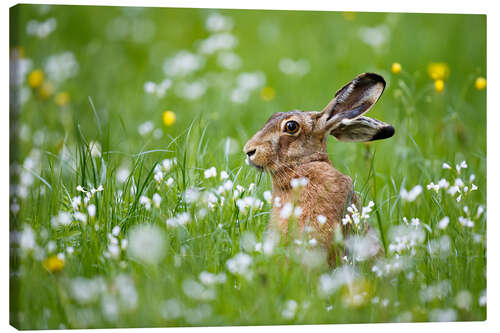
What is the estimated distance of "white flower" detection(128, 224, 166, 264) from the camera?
207 inches

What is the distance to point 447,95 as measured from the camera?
6.53 m

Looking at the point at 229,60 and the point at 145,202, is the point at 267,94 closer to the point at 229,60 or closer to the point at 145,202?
the point at 229,60

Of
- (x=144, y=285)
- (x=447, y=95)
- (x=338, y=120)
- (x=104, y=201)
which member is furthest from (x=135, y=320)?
(x=447, y=95)

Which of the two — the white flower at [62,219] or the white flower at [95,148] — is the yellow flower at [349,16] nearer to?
the white flower at [95,148]

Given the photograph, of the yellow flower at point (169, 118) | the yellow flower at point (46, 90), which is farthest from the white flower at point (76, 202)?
the yellow flower at point (169, 118)

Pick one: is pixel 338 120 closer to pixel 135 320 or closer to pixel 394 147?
pixel 394 147

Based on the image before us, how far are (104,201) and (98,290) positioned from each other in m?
0.66

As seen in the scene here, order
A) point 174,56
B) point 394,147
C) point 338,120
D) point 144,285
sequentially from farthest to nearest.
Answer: point 174,56, point 394,147, point 338,120, point 144,285

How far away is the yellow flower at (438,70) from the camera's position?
6.38 meters

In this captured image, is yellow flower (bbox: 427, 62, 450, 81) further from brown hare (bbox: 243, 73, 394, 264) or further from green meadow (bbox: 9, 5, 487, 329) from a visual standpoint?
→ brown hare (bbox: 243, 73, 394, 264)

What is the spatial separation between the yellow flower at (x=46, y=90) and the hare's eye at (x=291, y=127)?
1.84 m

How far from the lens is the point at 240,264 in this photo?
16.9 feet

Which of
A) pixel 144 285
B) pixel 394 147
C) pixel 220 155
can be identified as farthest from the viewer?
pixel 394 147

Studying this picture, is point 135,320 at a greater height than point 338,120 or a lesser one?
lesser
